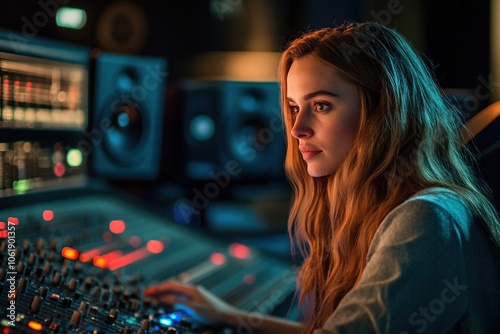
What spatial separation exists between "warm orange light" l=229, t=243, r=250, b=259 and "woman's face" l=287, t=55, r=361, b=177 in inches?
29.2

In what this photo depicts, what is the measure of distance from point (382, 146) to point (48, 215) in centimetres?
85

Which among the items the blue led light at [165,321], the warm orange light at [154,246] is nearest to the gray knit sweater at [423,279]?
the blue led light at [165,321]

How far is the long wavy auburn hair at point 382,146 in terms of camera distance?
963 mm

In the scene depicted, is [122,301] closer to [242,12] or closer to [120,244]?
[120,244]

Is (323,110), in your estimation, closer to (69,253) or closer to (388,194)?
(388,194)

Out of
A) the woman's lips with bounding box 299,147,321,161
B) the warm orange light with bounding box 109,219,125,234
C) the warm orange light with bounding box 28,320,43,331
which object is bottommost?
the warm orange light with bounding box 109,219,125,234

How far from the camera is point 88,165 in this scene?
1.76 m

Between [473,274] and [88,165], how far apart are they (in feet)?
4.08

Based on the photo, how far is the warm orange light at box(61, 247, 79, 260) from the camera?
1225 mm

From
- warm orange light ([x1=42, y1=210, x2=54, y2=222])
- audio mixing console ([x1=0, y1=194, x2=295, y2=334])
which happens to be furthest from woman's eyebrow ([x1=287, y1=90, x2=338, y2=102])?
warm orange light ([x1=42, y1=210, x2=54, y2=222])

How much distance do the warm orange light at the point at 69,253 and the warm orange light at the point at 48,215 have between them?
0.48 ft

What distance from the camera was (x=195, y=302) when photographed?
1.23m

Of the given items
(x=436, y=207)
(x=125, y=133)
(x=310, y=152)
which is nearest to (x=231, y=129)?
(x=125, y=133)

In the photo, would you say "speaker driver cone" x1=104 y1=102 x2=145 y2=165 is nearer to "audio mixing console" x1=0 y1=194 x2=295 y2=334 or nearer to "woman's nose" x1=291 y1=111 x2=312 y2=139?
"audio mixing console" x1=0 y1=194 x2=295 y2=334
